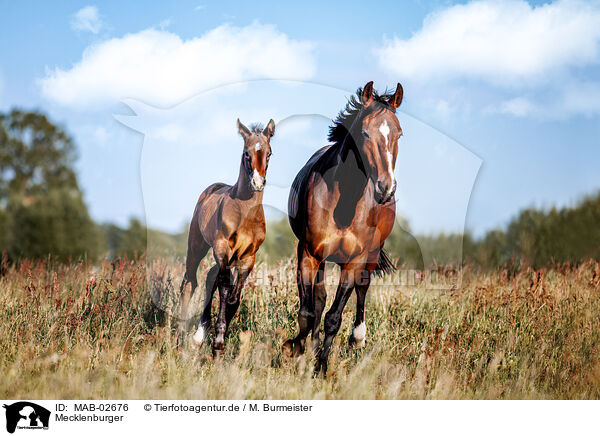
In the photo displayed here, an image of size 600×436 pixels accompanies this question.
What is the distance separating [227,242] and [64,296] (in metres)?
3.42

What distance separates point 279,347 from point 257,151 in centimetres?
230

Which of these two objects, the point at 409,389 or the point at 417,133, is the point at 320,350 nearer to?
the point at 409,389

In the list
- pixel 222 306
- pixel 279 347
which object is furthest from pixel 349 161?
pixel 279 347

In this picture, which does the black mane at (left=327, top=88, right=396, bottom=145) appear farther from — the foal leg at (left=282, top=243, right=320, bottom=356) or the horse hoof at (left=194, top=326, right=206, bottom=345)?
the horse hoof at (left=194, top=326, right=206, bottom=345)

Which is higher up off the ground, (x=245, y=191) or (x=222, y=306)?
→ (x=245, y=191)

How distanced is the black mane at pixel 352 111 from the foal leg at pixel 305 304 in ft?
4.35

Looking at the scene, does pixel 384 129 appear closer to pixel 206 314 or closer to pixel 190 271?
pixel 206 314

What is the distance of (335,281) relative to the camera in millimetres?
7836

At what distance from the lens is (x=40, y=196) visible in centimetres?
3031

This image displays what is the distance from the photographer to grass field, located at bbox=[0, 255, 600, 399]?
5.40 m

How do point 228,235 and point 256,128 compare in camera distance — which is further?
point 228,235

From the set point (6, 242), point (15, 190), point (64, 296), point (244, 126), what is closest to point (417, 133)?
point (244, 126)
